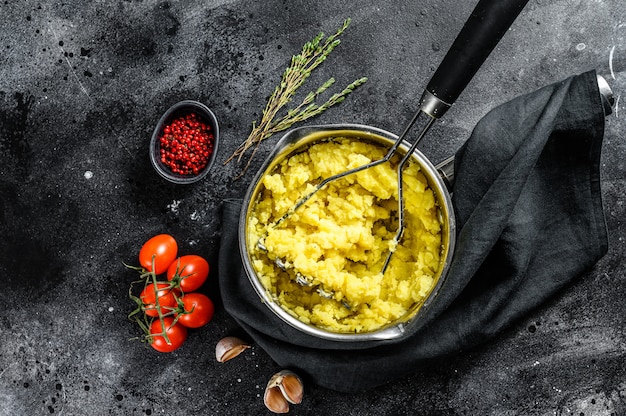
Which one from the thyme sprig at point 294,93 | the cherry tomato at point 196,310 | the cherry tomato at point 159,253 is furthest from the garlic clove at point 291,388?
the thyme sprig at point 294,93

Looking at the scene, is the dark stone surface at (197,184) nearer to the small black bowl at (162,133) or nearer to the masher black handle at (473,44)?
the small black bowl at (162,133)

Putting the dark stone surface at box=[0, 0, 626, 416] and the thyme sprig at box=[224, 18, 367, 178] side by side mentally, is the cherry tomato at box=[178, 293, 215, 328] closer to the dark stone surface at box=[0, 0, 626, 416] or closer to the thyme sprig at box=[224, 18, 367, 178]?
the dark stone surface at box=[0, 0, 626, 416]

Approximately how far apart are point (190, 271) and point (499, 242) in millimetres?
886

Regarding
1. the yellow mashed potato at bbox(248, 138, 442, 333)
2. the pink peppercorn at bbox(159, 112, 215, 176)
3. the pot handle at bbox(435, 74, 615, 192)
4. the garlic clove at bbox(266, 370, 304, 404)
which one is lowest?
the garlic clove at bbox(266, 370, 304, 404)

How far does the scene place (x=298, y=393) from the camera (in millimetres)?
1823

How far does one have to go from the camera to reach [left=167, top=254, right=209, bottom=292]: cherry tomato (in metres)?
1.83

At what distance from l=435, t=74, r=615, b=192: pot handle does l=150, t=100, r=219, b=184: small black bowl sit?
0.67 metres

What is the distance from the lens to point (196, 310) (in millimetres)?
1838

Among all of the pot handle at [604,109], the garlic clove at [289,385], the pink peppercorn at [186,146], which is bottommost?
the garlic clove at [289,385]

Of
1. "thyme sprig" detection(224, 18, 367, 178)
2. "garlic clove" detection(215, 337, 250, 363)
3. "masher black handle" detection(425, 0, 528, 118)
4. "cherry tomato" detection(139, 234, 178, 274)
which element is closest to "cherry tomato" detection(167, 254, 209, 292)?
"cherry tomato" detection(139, 234, 178, 274)

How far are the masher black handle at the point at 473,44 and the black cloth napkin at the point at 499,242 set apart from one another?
30 cm

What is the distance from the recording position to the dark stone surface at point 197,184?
1.93 meters

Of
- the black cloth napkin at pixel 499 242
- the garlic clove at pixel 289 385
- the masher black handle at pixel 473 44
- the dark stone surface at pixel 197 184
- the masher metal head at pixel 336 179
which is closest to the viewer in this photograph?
the masher black handle at pixel 473 44

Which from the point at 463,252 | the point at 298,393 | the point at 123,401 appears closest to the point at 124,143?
the point at 123,401
